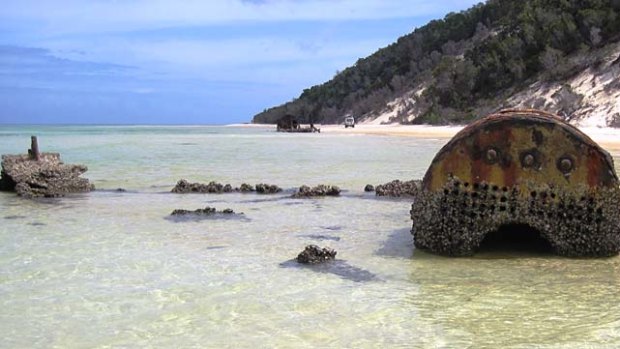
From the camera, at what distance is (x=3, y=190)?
15094 mm

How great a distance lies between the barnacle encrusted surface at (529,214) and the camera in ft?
23.1

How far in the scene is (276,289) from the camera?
639 cm

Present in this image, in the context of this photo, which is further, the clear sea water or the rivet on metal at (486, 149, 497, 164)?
the rivet on metal at (486, 149, 497, 164)

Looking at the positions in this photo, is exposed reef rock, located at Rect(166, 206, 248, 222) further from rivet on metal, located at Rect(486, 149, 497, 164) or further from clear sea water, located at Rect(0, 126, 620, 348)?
rivet on metal, located at Rect(486, 149, 497, 164)

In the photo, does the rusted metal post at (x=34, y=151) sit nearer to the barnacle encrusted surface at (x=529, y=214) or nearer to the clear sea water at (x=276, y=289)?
the clear sea water at (x=276, y=289)

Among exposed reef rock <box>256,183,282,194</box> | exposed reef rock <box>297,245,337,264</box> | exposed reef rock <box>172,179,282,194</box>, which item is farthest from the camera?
exposed reef rock <box>172,179,282,194</box>

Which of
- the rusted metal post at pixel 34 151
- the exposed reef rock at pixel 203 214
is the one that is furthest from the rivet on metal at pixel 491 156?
the rusted metal post at pixel 34 151

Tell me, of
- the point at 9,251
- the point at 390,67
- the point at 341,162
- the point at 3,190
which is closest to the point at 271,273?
the point at 9,251

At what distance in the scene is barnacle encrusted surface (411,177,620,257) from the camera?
7.03 metres

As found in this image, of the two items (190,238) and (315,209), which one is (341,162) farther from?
(190,238)

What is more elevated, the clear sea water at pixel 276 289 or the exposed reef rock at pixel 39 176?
the exposed reef rock at pixel 39 176

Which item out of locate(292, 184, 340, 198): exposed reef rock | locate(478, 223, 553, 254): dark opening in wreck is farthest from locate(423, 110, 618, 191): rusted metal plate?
locate(292, 184, 340, 198): exposed reef rock

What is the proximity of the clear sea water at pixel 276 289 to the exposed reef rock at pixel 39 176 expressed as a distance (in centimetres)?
348

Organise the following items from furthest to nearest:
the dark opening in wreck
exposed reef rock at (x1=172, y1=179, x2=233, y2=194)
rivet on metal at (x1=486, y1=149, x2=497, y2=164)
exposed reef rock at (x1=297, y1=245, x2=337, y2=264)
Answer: exposed reef rock at (x1=172, y1=179, x2=233, y2=194)
the dark opening in wreck
exposed reef rock at (x1=297, y1=245, x2=337, y2=264)
rivet on metal at (x1=486, y1=149, x2=497, y2=164)
